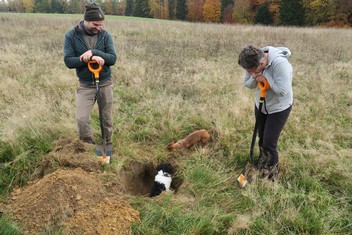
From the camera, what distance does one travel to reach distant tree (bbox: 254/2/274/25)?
34.8m

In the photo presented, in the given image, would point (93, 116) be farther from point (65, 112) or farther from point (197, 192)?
point (197, 192)

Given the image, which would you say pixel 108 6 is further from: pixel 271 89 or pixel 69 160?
pixel 271 89

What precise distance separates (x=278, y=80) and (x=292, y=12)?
3298 cm

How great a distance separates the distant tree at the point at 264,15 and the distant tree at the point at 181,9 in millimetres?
17539

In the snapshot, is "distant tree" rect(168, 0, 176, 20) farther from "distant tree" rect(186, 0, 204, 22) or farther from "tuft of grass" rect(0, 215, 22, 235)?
"tuft of grass" rect(0, 215, 22, 235)

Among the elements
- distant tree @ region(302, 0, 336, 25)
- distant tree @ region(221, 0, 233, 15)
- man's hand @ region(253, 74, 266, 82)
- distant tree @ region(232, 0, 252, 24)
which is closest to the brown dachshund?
man's hand @ region(253, 74, 266, 82)

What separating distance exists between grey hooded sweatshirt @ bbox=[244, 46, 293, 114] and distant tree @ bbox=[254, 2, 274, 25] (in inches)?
1395

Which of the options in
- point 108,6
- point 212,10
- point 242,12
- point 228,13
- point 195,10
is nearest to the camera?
point 242,12

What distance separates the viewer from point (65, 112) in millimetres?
4715

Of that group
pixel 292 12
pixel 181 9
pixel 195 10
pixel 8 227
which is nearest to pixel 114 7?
pixel 181 9

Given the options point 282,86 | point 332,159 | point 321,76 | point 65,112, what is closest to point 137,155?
point 65,112

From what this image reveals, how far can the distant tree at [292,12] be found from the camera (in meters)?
30.9

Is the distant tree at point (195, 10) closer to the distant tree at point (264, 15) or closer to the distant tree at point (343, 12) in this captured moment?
the distant tree at point (264, 15)

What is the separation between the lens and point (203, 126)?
4680 mm
